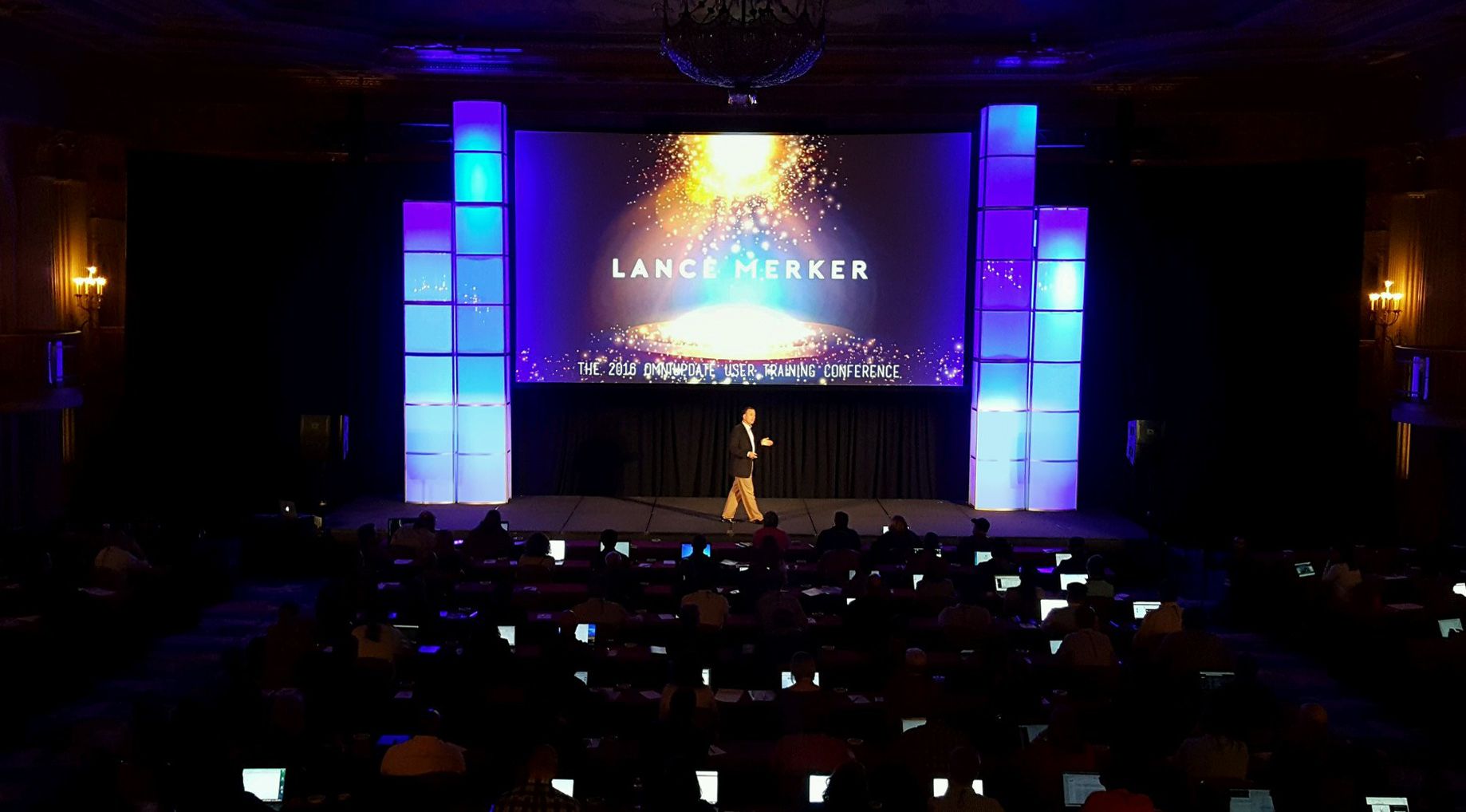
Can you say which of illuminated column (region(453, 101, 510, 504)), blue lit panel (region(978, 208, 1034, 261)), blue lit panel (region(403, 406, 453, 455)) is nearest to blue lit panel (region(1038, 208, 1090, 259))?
blue lit panel (region(978, 208, 1034, 261))

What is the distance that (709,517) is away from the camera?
52.2 ft

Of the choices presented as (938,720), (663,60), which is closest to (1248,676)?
(938,720)

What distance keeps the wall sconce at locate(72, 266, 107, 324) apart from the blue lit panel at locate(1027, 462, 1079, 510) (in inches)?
423

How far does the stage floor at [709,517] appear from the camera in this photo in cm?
1523

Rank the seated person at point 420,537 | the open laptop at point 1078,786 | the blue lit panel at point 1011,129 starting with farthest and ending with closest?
the blue lit panel at point 1011,129 → the seated person at point 420,537 → the open laptop at point 1078,786

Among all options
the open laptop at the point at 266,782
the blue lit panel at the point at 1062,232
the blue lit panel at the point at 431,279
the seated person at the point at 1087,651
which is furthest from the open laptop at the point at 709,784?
the blue lit panel at the point at 1062,232

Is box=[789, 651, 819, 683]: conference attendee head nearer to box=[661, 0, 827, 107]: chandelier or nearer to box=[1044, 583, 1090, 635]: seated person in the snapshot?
box=[1044, 583, 1090, 635]: seated person

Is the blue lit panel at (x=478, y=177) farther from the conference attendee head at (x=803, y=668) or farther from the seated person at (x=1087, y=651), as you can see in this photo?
the conference attendee head at (x=803, y=668)

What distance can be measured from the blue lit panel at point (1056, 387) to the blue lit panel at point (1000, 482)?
0.73 m

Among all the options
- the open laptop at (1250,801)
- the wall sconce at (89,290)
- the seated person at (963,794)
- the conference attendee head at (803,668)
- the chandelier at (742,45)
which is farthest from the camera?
the wall sconce at (89,290)

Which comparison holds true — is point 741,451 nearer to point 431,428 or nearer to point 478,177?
point 431,428

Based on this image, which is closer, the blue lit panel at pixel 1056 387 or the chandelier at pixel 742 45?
the chandelier at pixel 742 45

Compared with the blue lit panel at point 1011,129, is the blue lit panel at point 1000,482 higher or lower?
lower

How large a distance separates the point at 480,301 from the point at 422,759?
31.6 ft
